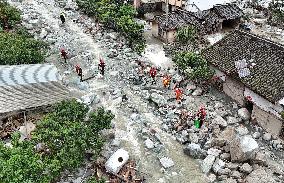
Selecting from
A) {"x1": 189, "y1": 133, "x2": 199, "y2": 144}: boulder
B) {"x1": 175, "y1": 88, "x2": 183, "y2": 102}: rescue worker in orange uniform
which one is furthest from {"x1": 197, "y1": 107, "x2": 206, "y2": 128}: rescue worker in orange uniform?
{"x1": 175, "y1": 88, "x2": 183, "y2": 102}: rescue worker in orange uniform

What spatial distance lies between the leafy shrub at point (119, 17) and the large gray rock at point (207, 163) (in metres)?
11.6

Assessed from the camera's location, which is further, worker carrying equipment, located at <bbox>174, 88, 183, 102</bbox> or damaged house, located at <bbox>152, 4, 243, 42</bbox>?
damaged house, located at <bbox>152, 4, 243, 42</bbox>

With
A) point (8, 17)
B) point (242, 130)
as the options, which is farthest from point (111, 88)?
point (8, 17)

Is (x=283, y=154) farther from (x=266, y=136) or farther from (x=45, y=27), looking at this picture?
(x=45, y=27)

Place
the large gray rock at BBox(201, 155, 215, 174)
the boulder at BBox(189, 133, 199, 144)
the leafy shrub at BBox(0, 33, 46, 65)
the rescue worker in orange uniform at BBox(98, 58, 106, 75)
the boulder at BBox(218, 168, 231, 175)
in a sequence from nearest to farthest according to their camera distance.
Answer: the boulder at BBox(218, 168, 231, 175) < the large gray rock at BBox(201, 155, 215, 174) < the boulder at BBox(189, 133, 199, 144) < the leafy shrub at BBox(0, 33, 46, 65) < the rescue worker in orange uniform at BBox(98, 58, 106, 75)

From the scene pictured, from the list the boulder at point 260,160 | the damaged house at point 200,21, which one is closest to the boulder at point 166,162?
the boulder at point 260,160

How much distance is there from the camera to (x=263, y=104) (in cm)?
2353

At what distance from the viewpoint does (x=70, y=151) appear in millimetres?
18906

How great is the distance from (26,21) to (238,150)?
2240 centimetres

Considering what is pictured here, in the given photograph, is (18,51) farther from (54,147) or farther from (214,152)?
(214,152)

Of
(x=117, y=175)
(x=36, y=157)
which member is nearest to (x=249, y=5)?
(x=117, y=175)

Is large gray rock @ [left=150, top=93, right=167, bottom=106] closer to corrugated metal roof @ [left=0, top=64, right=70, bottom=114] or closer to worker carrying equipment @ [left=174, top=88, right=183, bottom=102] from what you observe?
worker carrying equipment @ [left=174, top=88, right=183, bottom=102]

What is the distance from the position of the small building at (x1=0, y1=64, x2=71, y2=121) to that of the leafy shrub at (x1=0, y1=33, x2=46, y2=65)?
97 centimetres

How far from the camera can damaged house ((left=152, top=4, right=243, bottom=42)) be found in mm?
32719
